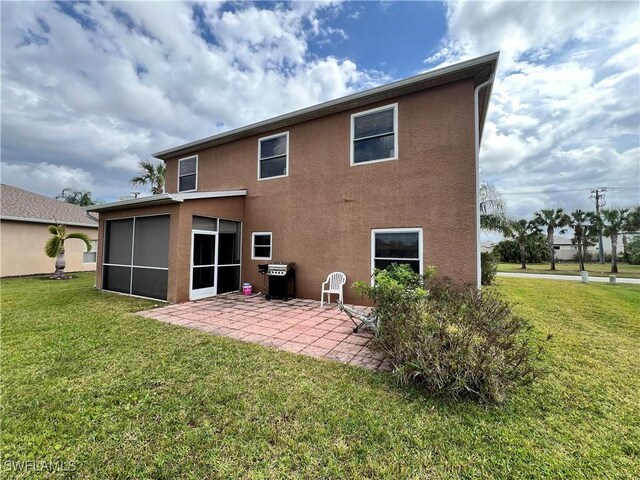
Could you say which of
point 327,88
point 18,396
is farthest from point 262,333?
point 327,88

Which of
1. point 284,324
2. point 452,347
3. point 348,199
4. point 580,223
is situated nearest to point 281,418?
point 452,347

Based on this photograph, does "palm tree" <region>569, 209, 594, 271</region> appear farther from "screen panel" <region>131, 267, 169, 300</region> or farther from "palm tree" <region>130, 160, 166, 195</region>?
"palm tree" <region>130, 160, 166, 195</region>

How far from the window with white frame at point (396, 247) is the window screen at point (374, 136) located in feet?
7.04

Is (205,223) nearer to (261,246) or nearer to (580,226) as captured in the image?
(261,246)

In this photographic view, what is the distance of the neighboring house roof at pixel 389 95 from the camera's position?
617 centimetres

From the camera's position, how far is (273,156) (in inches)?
369

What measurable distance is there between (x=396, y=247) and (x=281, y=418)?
548 cm

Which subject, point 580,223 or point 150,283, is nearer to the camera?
point 150,283

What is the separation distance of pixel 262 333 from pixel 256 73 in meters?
10.8

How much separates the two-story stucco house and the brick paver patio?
1.08 metres

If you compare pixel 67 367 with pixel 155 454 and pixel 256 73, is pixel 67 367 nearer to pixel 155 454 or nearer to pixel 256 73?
pixel 155 454

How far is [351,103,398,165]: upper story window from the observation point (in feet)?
24.2

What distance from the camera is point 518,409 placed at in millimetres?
2824

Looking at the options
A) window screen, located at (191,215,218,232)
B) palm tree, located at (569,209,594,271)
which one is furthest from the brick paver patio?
palm tree, located at (569,209,594,271)
